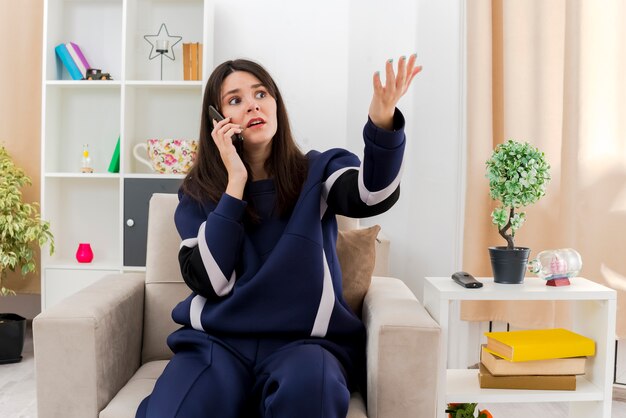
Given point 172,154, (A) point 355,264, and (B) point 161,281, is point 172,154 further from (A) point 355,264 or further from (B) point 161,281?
(A) point 355,264

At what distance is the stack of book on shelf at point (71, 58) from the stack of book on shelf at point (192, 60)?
1.59 ft

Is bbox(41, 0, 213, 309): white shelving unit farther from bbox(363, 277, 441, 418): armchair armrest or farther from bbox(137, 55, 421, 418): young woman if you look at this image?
bbox(363, 277, 441, 418): armchair armrest

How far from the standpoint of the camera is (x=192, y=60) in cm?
320

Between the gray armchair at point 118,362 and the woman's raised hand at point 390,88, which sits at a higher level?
the woman's raised hand at point 390,88

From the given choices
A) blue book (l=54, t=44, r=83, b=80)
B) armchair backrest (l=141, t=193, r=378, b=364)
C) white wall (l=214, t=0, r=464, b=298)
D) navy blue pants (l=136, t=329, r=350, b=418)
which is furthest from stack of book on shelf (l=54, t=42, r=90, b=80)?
navy blue pants (l=136, t=329, r=350, b=418)

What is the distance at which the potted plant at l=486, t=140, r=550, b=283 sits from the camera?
1845 mm

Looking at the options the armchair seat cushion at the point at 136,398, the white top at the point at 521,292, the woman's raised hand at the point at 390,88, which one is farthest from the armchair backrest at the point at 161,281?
the woman's raised hand at the point at 390,88

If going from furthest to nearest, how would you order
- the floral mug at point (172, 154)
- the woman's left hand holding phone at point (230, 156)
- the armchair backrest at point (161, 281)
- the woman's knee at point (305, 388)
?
the floral mug at point (172, 154), the armchair backrest at point (161, 281), the woman's left hand holding phone at point (230, 156), the woman's knee at point (305, 388)

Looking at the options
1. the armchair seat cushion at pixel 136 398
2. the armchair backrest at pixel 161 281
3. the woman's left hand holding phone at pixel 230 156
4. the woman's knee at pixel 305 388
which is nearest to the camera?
the woman's knee at pixel 305 388

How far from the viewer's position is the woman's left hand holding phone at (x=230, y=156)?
5.58 feet

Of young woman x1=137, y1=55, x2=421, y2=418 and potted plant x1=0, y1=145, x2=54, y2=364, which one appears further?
potted plant x1=0, y1=145, x2=54, y2=364

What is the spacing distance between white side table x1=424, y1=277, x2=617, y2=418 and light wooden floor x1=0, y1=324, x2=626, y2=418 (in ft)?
1.79

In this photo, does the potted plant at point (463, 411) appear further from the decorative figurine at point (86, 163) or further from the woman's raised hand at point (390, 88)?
the decorative figurine at point (86, 163)

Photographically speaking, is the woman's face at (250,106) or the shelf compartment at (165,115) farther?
the shelf compartment at (165,115)
